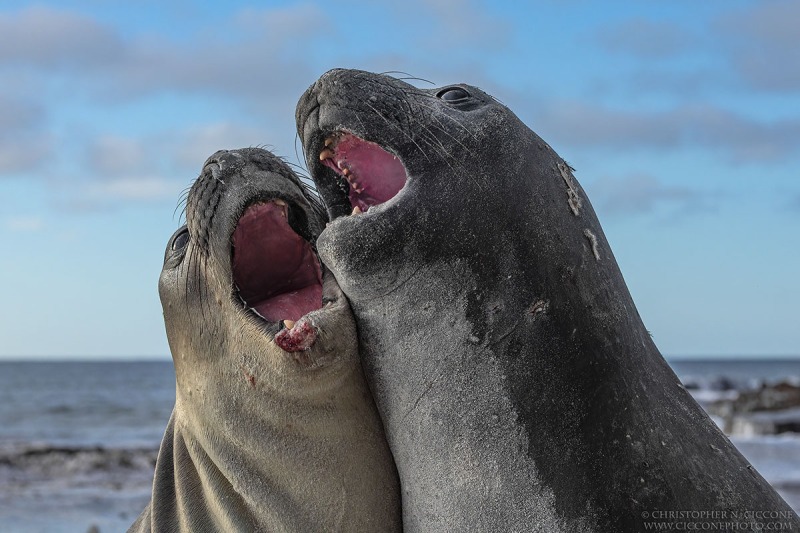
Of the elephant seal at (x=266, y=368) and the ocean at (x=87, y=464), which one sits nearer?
the elephant seal at (x=266, y=368)

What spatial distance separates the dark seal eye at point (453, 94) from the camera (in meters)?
4.30

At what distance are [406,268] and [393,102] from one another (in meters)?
0.73

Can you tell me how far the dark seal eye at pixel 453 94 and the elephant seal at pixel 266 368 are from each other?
727 millimetres

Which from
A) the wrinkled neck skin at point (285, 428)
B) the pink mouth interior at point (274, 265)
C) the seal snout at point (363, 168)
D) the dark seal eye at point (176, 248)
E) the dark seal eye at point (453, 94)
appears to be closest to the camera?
the wrinkled neck skin at point (285, 428)

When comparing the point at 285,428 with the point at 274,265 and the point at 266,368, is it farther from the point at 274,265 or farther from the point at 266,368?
the point at 274,265

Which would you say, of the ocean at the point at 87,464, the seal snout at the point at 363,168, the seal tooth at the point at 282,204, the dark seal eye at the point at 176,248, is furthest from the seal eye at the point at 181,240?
the ocean at the point at 87,464

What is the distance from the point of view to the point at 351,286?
13.0 ft

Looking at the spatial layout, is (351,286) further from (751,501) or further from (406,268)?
(751,501)

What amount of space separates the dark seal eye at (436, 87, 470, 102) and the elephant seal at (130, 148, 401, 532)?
2.38 feet

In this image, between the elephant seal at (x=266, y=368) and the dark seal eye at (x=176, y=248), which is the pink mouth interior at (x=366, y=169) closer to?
the elephant seal at (x=266, y=368)

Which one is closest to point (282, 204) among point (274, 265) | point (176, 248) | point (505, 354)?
point (274, 265)

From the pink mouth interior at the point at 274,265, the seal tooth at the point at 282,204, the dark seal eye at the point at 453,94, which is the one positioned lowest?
the pink mouth interior at the point at 274,265

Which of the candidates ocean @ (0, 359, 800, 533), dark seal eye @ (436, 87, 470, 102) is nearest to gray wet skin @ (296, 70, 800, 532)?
dark seal eye @ (436, 87, 470, 102)

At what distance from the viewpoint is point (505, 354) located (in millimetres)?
3832
